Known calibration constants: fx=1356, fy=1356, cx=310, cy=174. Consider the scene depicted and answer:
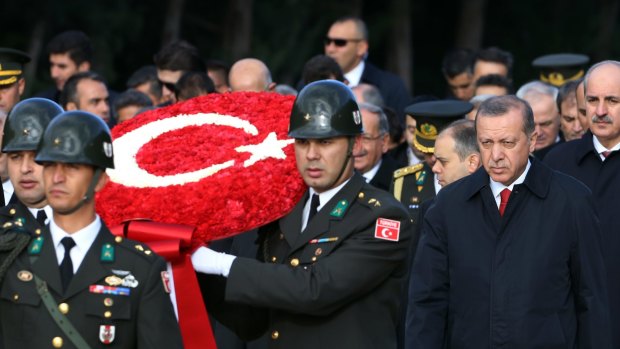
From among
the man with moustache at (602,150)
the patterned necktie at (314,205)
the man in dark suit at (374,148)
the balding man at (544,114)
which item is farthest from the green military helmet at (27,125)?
the balding man at (544,114)

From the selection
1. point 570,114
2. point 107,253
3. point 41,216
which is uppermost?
point 570,114

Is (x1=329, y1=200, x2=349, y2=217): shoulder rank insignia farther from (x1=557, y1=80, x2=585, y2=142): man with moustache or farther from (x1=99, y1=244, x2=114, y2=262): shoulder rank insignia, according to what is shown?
(x1=557, y1=80, x2=585, y2=142): man with moustache

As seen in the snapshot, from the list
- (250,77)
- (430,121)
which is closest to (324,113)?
(430,121)

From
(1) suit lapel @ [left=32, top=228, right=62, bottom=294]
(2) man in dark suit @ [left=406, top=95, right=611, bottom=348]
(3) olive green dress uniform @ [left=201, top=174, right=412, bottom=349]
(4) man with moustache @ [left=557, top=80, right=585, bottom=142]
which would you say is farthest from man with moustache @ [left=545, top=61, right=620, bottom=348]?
(1) suit lapel @ [left=32, top=228, right=62, bottom=294]

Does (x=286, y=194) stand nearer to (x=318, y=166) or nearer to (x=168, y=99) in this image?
(x=318, y=166)

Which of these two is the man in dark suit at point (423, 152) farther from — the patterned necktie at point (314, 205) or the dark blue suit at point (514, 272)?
the patterned necktie at point (314, 205)

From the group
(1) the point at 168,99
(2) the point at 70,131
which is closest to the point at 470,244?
(2) the point at 70,131

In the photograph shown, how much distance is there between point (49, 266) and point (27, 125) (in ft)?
3.24

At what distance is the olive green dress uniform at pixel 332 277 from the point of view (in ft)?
19.7

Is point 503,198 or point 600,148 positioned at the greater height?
point 600,148

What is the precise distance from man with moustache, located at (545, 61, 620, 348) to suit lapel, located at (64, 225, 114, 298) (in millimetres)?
3352

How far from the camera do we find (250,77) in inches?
387

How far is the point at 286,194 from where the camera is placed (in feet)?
20.6

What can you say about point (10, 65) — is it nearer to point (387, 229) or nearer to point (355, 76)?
point (355, 76)
